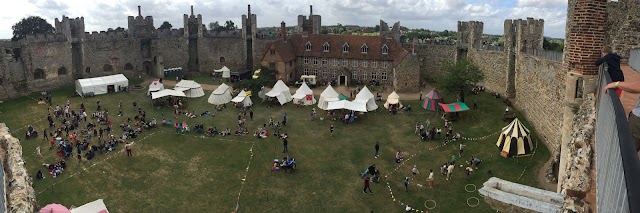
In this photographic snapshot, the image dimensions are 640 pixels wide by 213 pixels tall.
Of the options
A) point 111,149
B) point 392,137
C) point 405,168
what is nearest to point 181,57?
point 111,149

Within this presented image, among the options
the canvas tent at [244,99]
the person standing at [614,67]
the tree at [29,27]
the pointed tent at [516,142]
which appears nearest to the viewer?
the person standing at [614,67]

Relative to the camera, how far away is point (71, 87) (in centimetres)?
3966

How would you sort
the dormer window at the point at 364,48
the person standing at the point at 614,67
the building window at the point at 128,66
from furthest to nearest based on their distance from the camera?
the building window at the point at 128,66
the dormer window at the point at 364,48
the person standing at the point at 614,67

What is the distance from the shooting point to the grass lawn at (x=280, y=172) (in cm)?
2002

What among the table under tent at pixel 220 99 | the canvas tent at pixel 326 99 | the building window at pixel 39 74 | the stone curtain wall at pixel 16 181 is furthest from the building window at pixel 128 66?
the stone curtain wall at pixel 16 181

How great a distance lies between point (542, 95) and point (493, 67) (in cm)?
1094

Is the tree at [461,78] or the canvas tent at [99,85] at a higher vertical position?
the tree at [461,78]

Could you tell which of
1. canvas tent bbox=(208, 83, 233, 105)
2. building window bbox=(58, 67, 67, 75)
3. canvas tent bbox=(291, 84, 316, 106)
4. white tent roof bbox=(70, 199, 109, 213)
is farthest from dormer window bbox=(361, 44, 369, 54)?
white tent roof bbox=(70, 199, 109, 213)

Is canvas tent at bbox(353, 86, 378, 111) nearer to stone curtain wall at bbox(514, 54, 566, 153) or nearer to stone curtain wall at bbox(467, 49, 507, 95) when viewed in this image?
stone curtain wall at bbox(514, 54, 566, 153)

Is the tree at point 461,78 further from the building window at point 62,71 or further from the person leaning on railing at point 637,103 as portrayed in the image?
the building window at point 62,71

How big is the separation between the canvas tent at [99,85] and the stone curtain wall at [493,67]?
96.0 feet

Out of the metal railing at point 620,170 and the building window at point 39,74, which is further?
the building window at point 39,74

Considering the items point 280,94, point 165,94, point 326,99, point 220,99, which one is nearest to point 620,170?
point 326,99

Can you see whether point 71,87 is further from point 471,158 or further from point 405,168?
point 471,158
